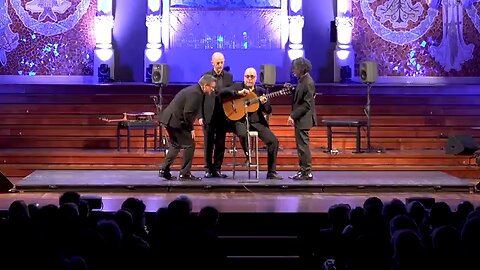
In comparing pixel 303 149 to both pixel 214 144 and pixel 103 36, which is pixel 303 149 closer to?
pixel 214 144

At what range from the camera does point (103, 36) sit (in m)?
16.9

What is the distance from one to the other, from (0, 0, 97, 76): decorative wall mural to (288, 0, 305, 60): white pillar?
153 inches

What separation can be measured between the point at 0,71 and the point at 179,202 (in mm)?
12148

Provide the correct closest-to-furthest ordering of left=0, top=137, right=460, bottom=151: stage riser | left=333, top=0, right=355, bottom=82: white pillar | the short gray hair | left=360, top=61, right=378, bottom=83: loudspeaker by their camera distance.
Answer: the short gray hair → left=360, top=61, right=378, bottom=83: loudspeaker → left=0, top=137, right=460, bottom=151: stage riser → left=333, top=0, right=355, bottom=82: white pillar

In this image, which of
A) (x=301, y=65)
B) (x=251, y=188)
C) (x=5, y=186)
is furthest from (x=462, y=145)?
(x=5, y=186)

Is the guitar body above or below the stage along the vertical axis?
above

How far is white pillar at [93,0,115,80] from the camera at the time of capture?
16.9 metres

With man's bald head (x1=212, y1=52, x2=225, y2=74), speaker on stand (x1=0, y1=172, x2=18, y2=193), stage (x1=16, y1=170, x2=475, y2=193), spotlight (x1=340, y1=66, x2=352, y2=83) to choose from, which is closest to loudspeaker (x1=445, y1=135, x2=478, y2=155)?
stage (x1=16, y1=170, x2=475, y2=193)

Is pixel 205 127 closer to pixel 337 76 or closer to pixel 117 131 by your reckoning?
pixel 117 131

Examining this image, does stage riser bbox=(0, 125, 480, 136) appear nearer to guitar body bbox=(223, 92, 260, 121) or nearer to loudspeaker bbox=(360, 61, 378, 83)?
loudspeaker bbox=(360, 61, 378, 83)

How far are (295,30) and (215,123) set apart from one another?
239 inches

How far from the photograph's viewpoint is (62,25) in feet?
56.1

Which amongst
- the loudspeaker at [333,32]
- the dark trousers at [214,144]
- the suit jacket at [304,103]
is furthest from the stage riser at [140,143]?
the loudspeaker at [333,32]

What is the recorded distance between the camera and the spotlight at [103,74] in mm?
16453
